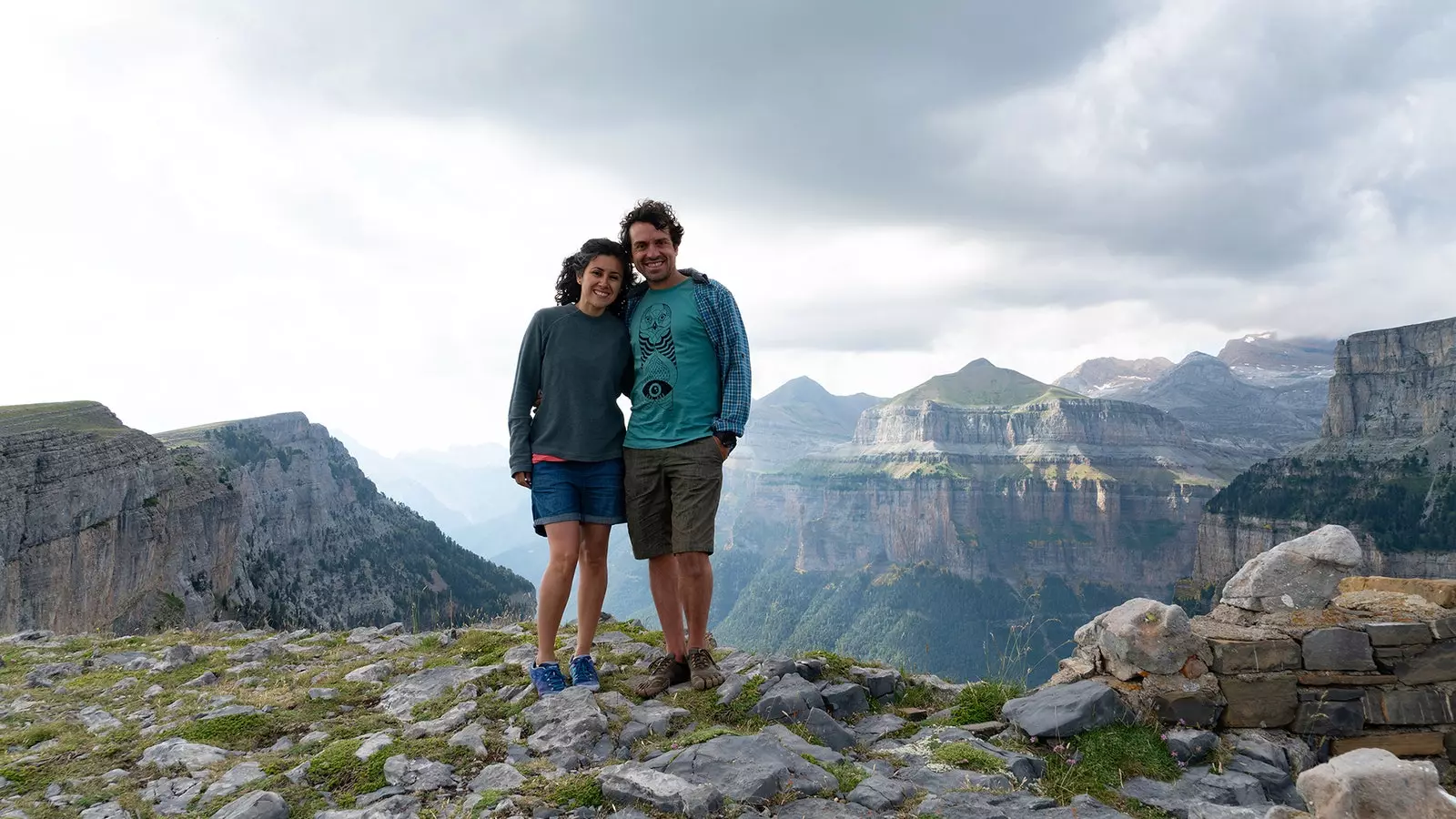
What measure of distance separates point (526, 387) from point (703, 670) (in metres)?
3.30

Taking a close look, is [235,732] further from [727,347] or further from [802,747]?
[727,347]

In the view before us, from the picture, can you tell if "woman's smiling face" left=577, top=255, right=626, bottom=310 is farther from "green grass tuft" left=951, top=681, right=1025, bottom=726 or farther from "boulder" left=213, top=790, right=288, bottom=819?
"green grass tuft" left=951, top=681, right=1025, bottom=726

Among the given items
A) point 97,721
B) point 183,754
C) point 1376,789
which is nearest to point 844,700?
point 1376,789

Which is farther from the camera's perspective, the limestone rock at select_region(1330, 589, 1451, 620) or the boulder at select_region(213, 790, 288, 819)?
the limestone rock at select_region(1330, 589, 1451, 620)

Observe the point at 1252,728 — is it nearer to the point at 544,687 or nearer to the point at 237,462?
the point at 544,687

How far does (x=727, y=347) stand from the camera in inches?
275

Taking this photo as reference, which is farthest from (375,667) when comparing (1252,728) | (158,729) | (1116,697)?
(1252,728)

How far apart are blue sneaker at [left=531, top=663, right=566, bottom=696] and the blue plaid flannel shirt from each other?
278 cm

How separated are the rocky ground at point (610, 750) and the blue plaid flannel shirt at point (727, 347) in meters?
2.56

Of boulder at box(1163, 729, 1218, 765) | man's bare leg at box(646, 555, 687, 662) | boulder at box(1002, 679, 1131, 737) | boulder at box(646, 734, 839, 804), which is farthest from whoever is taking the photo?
man's bare leg at box(646, 555, 687, 662)

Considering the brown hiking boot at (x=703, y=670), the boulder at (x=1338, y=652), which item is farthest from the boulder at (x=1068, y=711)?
the brown hiking boot at (x=703, y=670)

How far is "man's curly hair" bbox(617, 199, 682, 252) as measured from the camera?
7.02 m

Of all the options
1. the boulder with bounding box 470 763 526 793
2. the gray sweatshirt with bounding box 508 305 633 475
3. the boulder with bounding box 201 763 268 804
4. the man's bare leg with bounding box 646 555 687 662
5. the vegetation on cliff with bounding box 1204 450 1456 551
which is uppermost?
the gray sweatshirt with bounding box 508 305 633 475

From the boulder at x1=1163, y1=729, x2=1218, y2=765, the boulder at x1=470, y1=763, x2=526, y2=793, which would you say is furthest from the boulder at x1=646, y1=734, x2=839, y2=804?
the boulder at x1=1163, y1=729, x2=1218, y2=765
